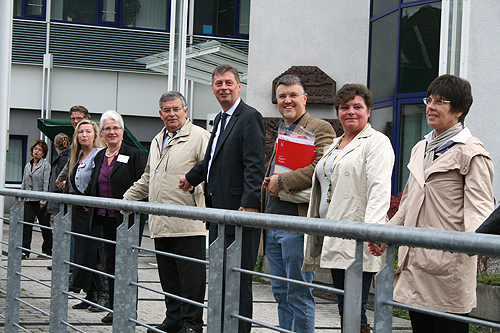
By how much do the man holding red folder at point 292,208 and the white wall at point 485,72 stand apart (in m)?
4.38

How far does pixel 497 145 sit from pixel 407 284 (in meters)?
5.60

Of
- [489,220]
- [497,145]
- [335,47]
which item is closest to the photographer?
[489,220]

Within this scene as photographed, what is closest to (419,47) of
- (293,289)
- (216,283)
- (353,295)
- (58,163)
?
(58,163)

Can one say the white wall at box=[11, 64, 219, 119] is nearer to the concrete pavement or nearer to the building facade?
the building facade

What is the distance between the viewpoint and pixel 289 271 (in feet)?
13.9

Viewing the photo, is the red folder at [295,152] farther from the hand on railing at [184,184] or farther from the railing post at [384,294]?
the railing post at [384,294]

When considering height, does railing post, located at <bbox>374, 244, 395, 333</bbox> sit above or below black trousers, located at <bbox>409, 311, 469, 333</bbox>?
above

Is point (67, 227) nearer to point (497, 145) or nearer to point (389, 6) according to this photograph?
point (497, 145)

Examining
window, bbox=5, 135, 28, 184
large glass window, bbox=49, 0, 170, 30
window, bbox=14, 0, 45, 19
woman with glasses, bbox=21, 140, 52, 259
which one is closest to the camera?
woman with glasses, bbox=21, 140, 52, 259

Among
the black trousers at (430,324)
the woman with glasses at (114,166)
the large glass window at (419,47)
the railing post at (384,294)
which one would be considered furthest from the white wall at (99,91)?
the railing post at (384,294)

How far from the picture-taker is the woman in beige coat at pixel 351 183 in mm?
3705

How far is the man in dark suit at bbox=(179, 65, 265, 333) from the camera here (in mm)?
4527


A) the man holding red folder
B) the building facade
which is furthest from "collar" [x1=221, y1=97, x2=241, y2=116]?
the building facade

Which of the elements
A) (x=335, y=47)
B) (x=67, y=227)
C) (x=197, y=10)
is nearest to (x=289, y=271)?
(x=67, y=227)
